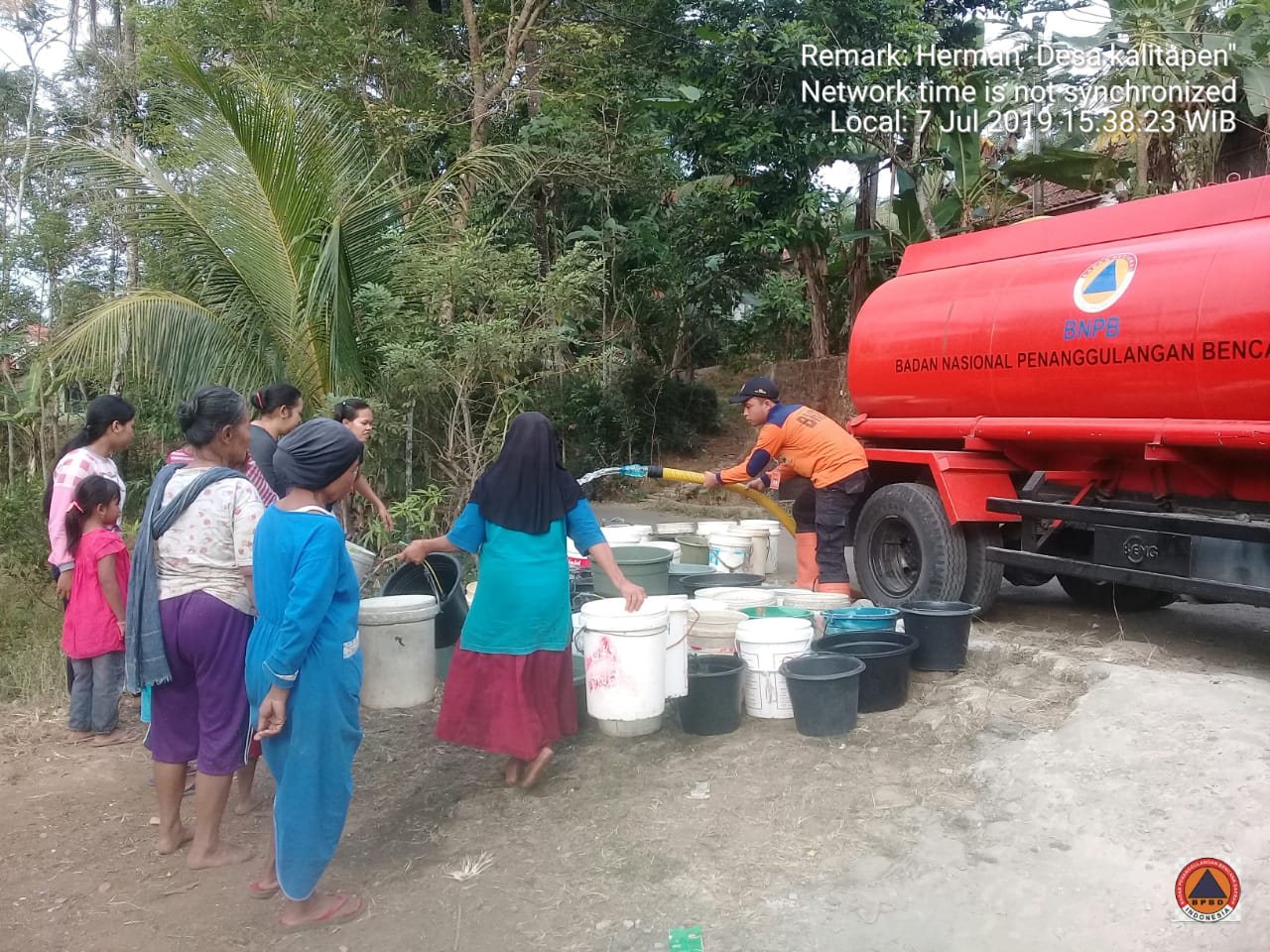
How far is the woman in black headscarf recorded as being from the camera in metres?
4.02

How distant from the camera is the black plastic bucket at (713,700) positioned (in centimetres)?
458

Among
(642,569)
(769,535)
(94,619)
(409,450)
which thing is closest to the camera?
(94,619)

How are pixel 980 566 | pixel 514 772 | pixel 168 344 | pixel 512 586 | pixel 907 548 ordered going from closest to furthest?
pixel 512 586, pixel 514 772, pixel 980 566, pixel 907 548, pixel 168 344

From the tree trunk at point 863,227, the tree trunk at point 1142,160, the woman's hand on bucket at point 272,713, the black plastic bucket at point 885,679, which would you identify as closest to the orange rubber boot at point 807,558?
the black plastic bucket at point 885,679

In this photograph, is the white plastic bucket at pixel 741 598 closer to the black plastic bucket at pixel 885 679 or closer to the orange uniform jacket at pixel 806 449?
the black plastic bucket at pixel 885 679

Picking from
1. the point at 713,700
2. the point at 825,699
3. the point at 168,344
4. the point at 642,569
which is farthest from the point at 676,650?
the point at 168,344

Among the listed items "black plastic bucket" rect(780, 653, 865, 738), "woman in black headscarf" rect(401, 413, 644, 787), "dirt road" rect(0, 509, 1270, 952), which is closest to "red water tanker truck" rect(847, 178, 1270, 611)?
"dirt road" rect(0, 509, 1270, 952)

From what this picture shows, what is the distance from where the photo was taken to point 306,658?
10.4ft

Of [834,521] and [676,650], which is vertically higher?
[834,521]

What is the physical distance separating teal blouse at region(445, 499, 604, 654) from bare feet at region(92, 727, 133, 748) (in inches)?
90.7

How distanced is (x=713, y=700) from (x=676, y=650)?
0.34m

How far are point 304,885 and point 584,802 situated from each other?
1.22 metres

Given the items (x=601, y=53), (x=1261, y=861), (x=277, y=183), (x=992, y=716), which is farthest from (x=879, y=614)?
(x=601, y=53)

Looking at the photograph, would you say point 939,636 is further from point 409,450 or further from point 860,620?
point 409,450
